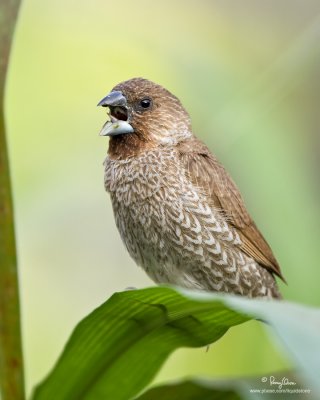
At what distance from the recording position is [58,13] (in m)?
4.06

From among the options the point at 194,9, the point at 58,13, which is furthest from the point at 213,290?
the point at 194,9

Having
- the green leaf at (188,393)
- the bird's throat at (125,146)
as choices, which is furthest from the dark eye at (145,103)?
the green leaf at (188,393)

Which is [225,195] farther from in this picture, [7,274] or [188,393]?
[7,274]

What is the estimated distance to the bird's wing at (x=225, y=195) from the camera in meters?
3.01

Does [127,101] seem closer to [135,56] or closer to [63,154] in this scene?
[63,154]

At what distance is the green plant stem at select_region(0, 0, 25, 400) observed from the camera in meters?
1.57

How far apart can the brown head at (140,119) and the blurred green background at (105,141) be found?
12 centimetres

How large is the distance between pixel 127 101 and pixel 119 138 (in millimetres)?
136

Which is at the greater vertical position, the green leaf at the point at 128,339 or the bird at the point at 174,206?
the bird at the point at 174,206

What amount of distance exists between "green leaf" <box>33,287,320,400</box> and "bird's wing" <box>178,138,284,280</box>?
1082mm

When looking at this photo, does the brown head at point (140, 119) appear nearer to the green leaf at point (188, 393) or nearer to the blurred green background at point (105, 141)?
the blurred green background at point (105, 141)

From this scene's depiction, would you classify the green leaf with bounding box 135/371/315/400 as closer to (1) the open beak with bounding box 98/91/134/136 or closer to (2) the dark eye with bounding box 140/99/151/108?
(1) the open beak with bounding box 98/91/134/136

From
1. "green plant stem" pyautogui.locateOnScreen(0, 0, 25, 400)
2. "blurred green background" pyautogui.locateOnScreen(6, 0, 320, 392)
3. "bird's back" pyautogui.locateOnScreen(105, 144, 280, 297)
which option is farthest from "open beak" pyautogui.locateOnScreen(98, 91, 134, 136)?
"green plant stem" pyautogui.locateOnScreen(0, 0, 25, 400)

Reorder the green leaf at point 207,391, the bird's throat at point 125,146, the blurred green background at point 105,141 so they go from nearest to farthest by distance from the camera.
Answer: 1. the green leaf at point 207,391
2. the blurred green background at point 105,141
3. the bird's throat at point 125,146
